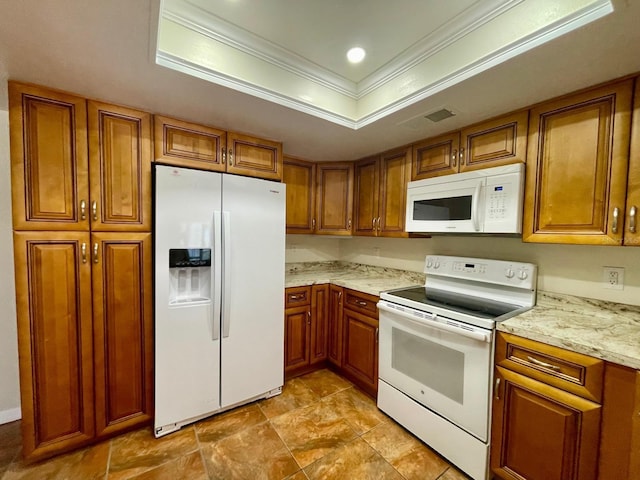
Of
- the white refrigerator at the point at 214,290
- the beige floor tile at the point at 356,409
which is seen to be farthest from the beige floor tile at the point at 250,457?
the beige floor tile at the point at 356,409

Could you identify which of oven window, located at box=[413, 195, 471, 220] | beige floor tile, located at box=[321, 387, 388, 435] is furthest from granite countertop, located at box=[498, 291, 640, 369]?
beige floor tile, located at box=[321, 387, 388, 435]

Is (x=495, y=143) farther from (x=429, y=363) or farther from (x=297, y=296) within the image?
(x=297, y=296)

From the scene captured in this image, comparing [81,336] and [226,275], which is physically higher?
[226,275]

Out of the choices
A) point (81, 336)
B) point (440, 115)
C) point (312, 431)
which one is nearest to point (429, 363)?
point (312, 431)

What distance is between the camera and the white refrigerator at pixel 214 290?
175cm

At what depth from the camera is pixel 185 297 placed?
1.85 metres

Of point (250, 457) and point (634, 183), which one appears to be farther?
point (250, 457)

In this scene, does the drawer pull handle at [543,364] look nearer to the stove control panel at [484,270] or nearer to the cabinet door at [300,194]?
the stove control panel at [484,270]

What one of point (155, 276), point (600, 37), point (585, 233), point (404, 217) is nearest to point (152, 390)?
point (155, 276)

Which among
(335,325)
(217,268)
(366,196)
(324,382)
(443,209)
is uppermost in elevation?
(366,196)

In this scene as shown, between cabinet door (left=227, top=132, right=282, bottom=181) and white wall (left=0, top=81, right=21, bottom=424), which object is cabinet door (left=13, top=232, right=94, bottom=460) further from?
cabinet door (left=227, top=132, right=282, bottom=181)

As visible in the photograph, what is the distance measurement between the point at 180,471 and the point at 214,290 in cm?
101

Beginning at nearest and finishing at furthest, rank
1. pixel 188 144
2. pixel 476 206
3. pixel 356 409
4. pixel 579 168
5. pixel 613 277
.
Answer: pixel 579 168
pixel 613 277
pixel 476 206
pixel 188 144
pixel 356 409

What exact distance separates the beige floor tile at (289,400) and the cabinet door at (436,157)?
79.3 inches
